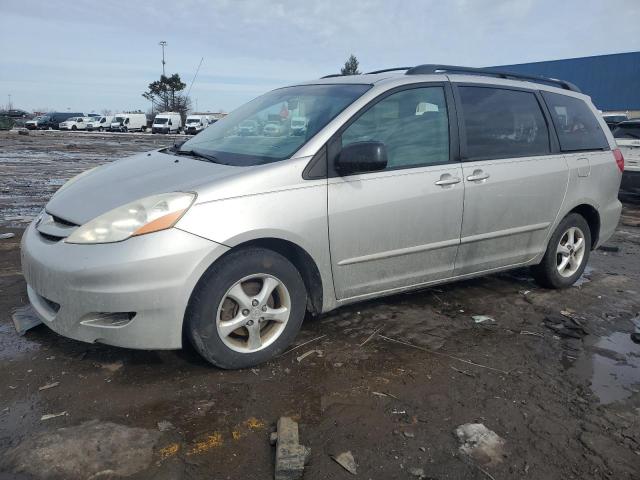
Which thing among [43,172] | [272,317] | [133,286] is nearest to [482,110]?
[272,317]

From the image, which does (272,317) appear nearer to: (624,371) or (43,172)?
(624,371)

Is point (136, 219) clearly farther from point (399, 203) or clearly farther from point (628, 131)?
point (628, 131)

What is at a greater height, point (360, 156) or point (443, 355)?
point (360, 156)

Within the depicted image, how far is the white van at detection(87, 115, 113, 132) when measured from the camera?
53.6 metres

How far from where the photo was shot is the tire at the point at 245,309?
2.92 metres

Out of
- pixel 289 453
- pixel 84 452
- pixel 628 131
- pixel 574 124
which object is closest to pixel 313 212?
pixel 289 453

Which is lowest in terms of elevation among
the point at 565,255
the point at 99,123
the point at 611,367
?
the point at 611,367

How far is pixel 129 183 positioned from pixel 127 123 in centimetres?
5294

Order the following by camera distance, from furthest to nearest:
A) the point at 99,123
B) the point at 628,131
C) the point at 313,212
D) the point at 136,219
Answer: the point at 99,123 → the point at 628,131 → the point at 313,212 → the point at 136,219

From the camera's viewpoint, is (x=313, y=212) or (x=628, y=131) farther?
(x=628, y=131)

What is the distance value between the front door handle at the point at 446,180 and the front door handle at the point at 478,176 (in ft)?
0.45

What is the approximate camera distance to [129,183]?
3.28 m

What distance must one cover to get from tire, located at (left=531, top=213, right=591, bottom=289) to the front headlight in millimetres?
3334

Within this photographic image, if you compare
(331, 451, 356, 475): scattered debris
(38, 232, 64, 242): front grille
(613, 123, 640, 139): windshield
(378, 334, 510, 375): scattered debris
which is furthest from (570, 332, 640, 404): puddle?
(613, 123, 640, 139): windshield
